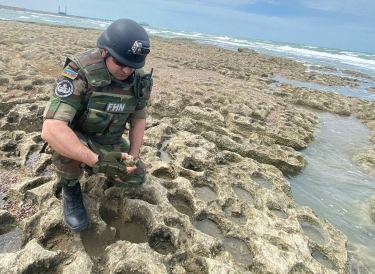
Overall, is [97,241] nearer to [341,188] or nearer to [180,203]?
[180,203]

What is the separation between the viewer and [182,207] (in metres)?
4.74

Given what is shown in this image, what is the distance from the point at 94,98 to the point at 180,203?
2368 mm

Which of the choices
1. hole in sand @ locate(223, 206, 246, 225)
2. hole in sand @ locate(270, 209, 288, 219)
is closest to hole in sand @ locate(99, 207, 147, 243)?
hole in sand @ locate(223, 206, 246, 225)

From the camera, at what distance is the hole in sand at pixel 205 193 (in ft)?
16.8

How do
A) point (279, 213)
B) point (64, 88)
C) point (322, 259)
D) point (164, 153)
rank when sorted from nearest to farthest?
1. point (64, 88)
2. point (322, 259)
3. point (279, 213)
4. point (164, 153)

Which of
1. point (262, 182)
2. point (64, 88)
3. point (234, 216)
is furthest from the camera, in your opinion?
point (262, 182)

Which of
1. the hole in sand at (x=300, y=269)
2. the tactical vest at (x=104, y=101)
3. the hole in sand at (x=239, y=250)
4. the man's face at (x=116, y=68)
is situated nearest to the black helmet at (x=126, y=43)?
the man's face at (x=116, y=68)

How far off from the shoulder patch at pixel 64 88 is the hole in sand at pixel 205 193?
2.95m

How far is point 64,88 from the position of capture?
3260 mm

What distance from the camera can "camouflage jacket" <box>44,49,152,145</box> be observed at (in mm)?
3254

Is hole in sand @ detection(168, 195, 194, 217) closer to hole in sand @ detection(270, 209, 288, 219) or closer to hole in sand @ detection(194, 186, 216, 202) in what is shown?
hole in sand @ detection(194, 186, 216, 202)

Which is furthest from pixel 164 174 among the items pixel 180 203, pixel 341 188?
pixel 341 188

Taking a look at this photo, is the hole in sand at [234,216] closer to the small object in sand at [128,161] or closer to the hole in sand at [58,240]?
the small object in sand at [128,161]

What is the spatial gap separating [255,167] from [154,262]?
3741mm
